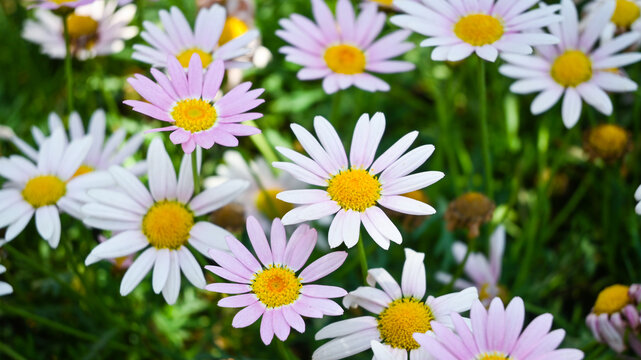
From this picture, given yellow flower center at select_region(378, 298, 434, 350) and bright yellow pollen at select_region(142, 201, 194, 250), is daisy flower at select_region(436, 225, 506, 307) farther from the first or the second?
bright yellow pollen at select_region(142, 201, 194, 250)

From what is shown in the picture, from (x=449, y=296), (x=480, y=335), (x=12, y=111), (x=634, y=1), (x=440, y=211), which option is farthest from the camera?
(x=12, y=111)

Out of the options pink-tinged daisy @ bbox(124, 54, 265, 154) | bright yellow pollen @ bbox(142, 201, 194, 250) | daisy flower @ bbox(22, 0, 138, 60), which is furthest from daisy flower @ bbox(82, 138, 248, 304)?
daisy flower @ bbox(22, 0, 138, 60)

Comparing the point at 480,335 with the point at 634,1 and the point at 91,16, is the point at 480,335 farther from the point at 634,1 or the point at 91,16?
the point at 91,16

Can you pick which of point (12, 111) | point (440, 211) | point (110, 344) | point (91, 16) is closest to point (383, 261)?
point (440, 211)

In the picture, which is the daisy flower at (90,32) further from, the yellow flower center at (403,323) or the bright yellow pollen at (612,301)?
the bright yellow pollen at (612,301)

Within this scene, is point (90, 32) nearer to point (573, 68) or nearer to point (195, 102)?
point (195, 102)
